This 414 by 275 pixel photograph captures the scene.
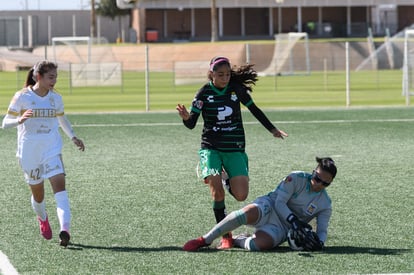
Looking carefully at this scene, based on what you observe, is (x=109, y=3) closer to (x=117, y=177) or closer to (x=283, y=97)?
(x=283, y=97)

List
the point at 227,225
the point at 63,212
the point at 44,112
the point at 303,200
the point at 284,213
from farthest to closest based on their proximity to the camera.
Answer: the point at 44,112 → the point at 63,212 → the point at 303,200 → the point at 284,213 → the point at 227,225

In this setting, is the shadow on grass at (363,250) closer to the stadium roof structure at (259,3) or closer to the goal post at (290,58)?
the goal post at (290,58)

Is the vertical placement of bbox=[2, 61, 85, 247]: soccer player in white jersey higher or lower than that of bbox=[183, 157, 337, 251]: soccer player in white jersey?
higher

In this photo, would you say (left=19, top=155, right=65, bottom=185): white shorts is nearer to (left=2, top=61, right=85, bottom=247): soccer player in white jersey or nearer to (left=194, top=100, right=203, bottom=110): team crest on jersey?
(left=2, top=61, right=85, bottom=247): soccer player in white jersey

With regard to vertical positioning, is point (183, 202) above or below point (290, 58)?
below

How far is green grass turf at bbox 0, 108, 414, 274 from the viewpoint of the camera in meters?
8.35

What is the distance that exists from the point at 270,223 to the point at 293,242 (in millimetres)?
326

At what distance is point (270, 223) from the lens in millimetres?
8859

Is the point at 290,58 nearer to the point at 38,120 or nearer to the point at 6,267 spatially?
the point at 38,120

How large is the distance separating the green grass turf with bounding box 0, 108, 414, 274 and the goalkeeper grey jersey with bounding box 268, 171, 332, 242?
29 centimetres

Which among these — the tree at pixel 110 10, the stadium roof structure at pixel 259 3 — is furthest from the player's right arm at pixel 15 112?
the tree at pixel 110 10

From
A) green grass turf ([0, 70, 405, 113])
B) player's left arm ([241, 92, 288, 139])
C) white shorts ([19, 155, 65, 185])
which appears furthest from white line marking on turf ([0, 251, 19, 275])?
green grass turf ([0, 70, 405, 113])

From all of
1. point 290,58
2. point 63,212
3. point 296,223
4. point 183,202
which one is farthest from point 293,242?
point 290,58

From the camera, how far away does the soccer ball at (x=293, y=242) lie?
8594 mm
